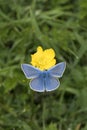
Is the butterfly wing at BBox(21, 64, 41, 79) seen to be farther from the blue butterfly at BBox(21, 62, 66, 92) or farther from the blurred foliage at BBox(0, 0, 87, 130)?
the blurred foliage at BBox(0, 0, 87, 130)

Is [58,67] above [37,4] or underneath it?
Result: above

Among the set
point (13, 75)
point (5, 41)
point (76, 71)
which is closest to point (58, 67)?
point (13, 75)

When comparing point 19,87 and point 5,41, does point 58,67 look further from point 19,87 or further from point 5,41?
point 5,41

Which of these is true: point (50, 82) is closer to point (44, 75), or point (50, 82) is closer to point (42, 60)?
point (44, 75)

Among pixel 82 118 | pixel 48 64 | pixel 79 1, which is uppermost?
pixel 48 64

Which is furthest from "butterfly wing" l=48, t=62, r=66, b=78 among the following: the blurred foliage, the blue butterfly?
the blurred foliage

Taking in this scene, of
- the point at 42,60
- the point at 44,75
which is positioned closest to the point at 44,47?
the point at 42,60

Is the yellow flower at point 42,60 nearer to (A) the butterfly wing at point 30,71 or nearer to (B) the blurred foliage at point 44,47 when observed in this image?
(A) the butterfly wing at point 30,71
